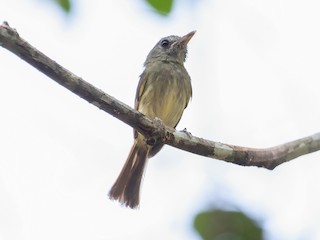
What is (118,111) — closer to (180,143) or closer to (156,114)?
(180,143)

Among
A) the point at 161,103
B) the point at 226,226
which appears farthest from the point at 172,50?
the point at 226,226

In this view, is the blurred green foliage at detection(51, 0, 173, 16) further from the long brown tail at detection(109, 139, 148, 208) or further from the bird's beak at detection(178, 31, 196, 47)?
the bird's beak at detection(178, 31, 196, 47)

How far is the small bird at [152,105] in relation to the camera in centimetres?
441

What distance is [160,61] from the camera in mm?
4891

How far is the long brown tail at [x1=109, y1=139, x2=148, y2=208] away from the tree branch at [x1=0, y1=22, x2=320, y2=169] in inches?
52.7

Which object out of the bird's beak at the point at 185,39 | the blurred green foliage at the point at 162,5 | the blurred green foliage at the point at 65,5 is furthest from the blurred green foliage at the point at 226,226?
the bird's beak at the point at 185,39

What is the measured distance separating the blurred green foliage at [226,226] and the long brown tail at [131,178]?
2.78 m

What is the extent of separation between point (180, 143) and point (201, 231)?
65.3 inches

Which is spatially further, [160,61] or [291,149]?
[160,61]

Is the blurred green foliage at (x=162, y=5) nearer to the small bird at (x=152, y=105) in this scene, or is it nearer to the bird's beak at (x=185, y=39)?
the small bird at (x=152, y=105)

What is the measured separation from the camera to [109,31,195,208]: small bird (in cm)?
→ 441

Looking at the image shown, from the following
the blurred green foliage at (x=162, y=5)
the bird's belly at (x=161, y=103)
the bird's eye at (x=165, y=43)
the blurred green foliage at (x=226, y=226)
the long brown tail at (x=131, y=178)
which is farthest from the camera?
the bird's eye at (x=165, y=43)

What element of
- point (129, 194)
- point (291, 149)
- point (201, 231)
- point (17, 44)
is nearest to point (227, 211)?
point (201, 231)

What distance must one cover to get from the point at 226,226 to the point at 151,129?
1530 millimetres
